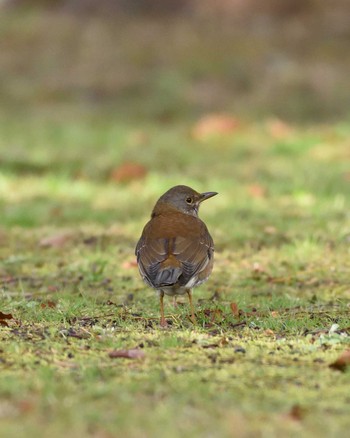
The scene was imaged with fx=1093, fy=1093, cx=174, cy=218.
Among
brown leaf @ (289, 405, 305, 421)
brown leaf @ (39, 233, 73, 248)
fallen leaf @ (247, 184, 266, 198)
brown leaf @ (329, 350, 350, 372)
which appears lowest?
brown leaf @ (289, 405, 305, 421)

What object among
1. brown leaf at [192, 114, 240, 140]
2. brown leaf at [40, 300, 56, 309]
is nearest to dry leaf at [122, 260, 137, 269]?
brown leaf at [40, 300, 56, 309]

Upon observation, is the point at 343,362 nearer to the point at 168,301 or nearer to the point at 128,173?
the point at 168,301

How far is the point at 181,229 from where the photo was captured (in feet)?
22.9

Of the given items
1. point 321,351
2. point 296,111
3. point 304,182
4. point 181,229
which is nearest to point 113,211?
point 304,182

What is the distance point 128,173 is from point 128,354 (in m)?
8.03

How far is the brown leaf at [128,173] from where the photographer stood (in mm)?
13367

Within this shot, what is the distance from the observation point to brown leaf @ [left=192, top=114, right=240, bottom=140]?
54.3 feet

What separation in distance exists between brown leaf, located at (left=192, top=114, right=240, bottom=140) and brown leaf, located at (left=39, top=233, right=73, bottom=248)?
6602mm

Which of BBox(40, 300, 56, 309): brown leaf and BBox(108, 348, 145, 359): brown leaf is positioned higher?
BBox(108, 348, 145, 359): brown leaf

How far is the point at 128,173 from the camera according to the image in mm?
13391

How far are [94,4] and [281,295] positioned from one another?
15.3 metres

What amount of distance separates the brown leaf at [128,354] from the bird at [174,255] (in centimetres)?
102

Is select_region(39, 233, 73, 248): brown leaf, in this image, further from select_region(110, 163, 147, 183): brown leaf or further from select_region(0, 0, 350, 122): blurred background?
select_region(0, 0, 350, 122): blurred background

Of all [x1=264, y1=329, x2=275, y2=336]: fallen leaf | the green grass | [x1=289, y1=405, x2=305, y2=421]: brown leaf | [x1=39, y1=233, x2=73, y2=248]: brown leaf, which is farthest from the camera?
[x1=39, y1=233, x2=73, y2=248]: brown leaf
